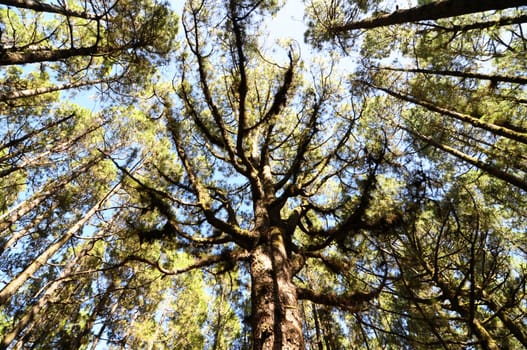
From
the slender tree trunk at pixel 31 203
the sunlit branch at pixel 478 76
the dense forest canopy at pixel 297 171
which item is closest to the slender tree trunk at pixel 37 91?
the dense forest canopy at pixel 297 171

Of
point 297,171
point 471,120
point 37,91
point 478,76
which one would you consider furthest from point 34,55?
point 478,76

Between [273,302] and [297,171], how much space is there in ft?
9.15

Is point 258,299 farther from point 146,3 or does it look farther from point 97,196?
point 97,196

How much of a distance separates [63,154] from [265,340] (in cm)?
1113

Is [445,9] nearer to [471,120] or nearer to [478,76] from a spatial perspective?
[471,120]

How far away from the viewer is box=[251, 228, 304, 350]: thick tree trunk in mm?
2359

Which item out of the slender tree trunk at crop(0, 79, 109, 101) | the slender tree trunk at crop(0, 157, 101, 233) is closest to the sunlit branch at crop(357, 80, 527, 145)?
the slender tree trunk at crop(0, 79, 109, 101)

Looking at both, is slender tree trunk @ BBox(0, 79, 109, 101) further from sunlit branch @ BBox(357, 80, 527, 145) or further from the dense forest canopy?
sunlit branch @ BBox(357, 80, 527, 145)

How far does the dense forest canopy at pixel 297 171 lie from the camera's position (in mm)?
3201

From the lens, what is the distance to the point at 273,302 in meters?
2.66

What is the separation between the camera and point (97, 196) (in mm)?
11898

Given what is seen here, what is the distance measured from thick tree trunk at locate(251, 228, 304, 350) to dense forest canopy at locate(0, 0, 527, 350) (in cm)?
2

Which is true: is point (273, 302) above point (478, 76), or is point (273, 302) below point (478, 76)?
below

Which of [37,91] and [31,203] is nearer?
[37,91]
